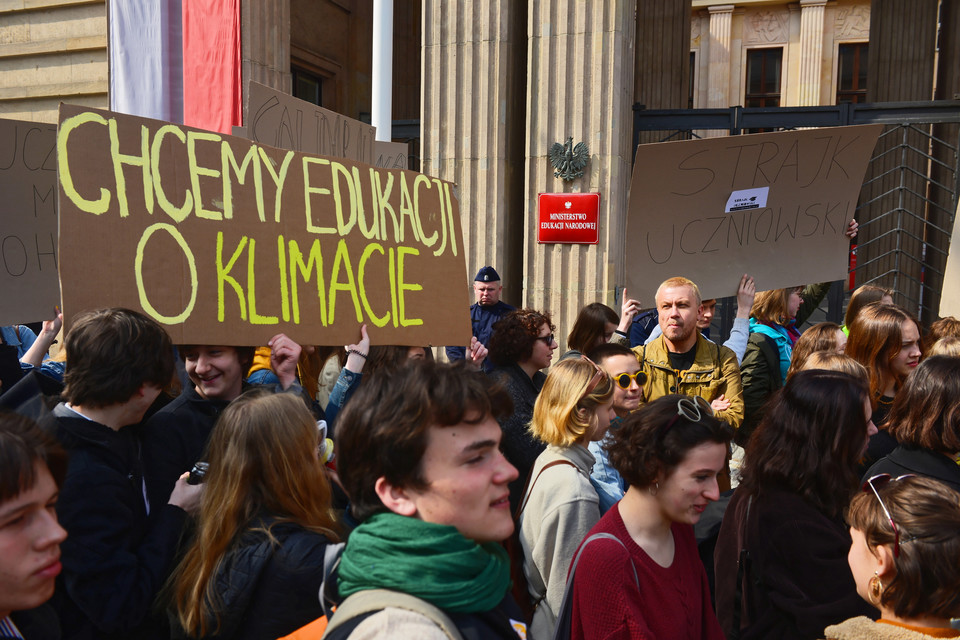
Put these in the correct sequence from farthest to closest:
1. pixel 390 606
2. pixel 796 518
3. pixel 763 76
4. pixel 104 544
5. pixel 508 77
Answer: pixel 763 76 < pixel 508 77 < pixel 796 518 < pixel 104 544 < pixel 390 606

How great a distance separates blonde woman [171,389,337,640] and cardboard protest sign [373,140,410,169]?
361 centimetres

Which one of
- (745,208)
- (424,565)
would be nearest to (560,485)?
(424,565)

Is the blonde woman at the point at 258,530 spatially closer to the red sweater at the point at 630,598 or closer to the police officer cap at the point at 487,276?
the red sweater at the point at 630,598

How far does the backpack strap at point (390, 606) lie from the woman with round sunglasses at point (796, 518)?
1.38 meters

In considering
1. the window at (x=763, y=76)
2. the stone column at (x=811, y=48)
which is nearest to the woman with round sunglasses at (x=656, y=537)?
the stone column at (x=811, y=48)

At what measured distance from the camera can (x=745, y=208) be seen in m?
4.70

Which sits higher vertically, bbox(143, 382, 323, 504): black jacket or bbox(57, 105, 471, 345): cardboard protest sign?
bbox(57, 105, 471, 345): cardboard protest sign

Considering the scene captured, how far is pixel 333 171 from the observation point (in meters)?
3.47

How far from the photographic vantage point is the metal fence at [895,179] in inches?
307

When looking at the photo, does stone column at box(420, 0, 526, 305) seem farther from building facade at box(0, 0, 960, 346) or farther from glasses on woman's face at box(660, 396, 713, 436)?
glasses on woman's face at box(660, 396, 713, 436)

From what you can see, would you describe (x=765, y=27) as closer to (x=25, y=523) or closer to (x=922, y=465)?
(x=922, y=465)

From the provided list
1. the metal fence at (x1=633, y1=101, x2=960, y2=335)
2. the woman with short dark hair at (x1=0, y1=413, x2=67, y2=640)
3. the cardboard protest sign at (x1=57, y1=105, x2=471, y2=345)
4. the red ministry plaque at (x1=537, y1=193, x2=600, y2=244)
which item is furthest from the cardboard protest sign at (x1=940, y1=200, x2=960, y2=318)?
the woman with short dark hair at (x1=0, y1=413, x2=67, y2=640)

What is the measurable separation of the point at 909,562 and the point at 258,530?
1572 mm

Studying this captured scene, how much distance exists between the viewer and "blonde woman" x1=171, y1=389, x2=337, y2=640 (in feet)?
6.45
